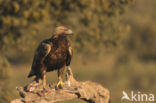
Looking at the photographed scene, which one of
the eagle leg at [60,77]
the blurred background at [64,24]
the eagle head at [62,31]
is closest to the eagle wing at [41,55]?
the eagle head at [62,31]

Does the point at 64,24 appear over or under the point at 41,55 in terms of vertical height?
A: over

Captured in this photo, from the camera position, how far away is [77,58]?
18438 millimetres

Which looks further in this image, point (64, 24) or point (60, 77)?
point (64, 24)

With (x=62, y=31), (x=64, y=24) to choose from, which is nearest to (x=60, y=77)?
(x=62, y=31)

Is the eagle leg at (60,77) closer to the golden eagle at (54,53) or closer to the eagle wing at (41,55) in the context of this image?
the golden eagle at (54,53)

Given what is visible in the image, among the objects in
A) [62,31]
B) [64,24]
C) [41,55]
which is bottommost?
[41,55]

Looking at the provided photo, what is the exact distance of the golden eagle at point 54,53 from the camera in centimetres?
998

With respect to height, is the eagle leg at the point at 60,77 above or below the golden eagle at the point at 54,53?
below

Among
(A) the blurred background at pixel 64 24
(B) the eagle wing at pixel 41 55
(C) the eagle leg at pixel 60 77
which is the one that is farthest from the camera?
(A) the blurred background at pixel 64 24

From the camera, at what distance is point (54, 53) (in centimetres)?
1003

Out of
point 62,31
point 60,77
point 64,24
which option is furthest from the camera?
point 64,24

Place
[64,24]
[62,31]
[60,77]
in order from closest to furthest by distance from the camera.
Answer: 1. [62,31]
2. [60,77]
3. [64,24]

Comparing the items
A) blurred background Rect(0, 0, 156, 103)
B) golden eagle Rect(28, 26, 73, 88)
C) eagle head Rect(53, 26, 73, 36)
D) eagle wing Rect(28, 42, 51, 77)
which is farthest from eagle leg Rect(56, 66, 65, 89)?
blurred background Rect(0, 0, 156, 103)

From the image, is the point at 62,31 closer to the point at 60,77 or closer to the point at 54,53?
the point at 54,53
